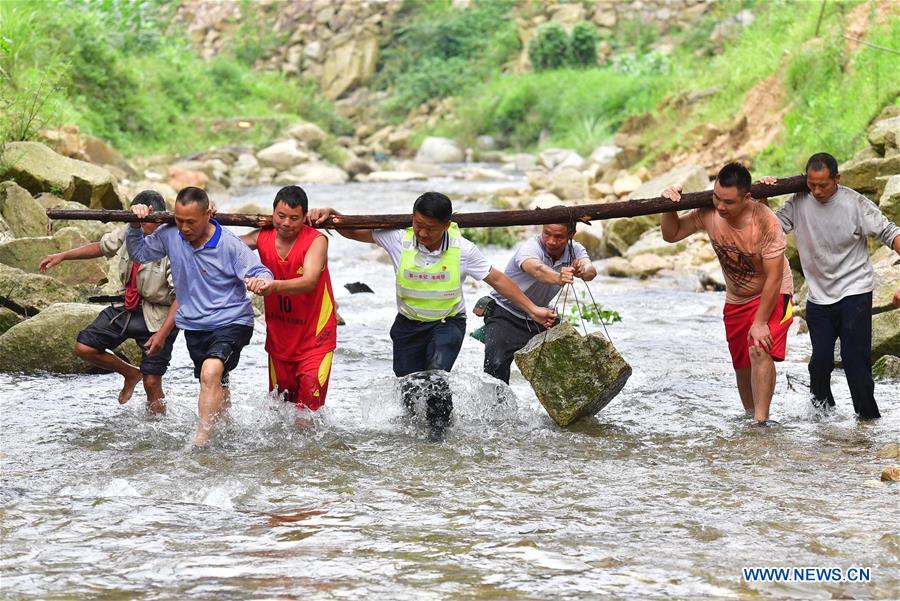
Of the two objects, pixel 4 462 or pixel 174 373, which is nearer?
pixel 4 462

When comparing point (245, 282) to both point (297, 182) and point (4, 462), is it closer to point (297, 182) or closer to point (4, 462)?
point (4, 462)

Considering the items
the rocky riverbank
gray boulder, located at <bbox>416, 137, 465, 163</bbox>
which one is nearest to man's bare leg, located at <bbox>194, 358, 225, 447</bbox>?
the rocky riverbank

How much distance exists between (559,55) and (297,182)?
44.7ft

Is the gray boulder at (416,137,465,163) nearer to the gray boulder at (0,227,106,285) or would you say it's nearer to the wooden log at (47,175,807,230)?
the gray boulder at (0,227,106,285)

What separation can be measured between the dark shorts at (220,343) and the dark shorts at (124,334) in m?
0.50

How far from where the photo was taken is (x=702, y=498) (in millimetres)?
5668

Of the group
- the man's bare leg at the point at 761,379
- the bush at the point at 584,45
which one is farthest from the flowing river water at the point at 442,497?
the bush at the point at 584,45

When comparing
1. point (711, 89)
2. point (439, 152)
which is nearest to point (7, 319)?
point (711, 89)

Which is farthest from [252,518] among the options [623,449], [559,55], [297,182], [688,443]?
[559,55]

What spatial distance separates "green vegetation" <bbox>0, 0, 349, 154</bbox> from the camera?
23.4m

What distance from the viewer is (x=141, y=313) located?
23.7 feet

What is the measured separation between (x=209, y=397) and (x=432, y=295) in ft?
4.74

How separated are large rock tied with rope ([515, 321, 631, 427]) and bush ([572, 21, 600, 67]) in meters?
32.2

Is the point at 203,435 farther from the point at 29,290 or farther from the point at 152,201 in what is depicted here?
the point at 29,290
